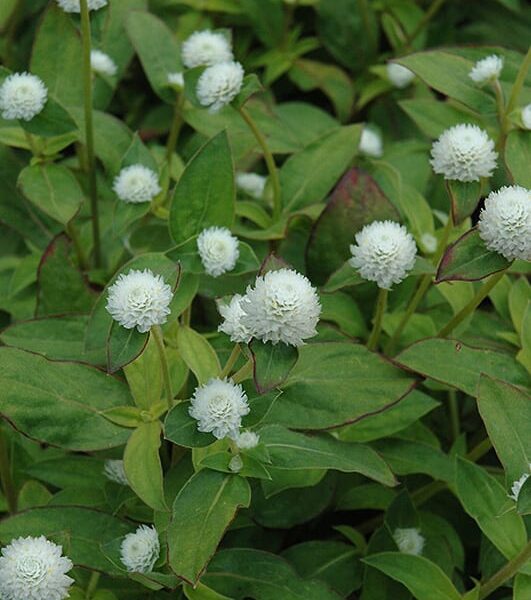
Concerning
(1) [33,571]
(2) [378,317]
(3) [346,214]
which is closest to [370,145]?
(3) [346,214]

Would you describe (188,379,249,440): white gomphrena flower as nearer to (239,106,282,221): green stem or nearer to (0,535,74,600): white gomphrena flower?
(0,535,74,600): white gomphrena flower

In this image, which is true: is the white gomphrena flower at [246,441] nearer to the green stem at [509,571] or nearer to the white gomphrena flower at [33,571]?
the white gomphrena flower at [33,571]

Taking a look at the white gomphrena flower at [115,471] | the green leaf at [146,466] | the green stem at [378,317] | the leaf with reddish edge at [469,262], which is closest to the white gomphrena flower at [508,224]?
the leaf with reddish edge at [469,262]

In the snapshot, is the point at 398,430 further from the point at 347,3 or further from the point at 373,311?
the point at 347,3

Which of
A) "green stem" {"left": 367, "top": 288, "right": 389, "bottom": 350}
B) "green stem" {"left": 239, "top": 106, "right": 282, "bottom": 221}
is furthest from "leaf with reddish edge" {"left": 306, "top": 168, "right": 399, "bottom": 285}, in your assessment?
"green stem" {"left": 367, "top": 288, "right": 389, "bottom": 350}

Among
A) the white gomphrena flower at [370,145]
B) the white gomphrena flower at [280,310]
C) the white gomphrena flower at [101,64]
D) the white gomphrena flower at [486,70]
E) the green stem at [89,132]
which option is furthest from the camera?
the white gomphrena flower at [370,145]

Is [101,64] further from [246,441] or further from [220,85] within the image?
[246,441]
